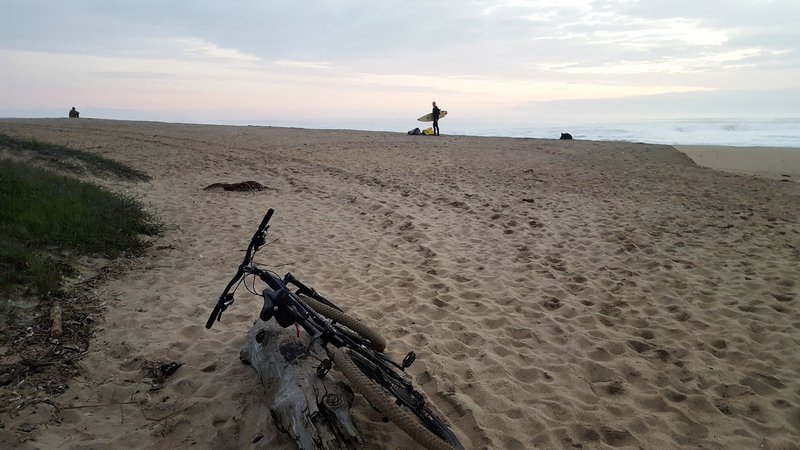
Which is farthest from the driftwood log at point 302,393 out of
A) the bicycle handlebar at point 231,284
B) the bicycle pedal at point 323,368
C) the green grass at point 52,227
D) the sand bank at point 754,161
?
the sand bank at point 754,161

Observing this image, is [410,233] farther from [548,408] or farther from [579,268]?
[548,408]

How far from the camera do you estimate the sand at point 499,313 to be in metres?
3.37

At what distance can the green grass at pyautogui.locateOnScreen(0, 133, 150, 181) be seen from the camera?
35.5 ft

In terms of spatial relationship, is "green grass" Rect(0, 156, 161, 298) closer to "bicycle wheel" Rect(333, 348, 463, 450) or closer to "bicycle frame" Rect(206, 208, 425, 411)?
"bicycle frame" Rect(206, 208, 425, 411)

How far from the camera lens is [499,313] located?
206 inches

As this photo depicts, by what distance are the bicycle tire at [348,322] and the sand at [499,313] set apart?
1.84 feet

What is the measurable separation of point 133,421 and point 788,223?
1093 centimetres

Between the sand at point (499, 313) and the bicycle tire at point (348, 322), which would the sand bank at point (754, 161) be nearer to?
the sand at point (499, 313)

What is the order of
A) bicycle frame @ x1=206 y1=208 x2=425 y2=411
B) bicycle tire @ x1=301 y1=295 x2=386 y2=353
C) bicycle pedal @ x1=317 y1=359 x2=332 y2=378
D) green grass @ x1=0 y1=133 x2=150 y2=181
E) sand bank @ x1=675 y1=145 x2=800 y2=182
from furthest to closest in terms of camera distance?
1. sand bank @ x1=675 y1=145 x2=800 y2=182
2. green grass @ x1=0 y1=133 x2=150 y2=181
3. bicycle tire @ x1=301 y1=295 x2=386 y2=353
4. bicycle pedal @ x1=317 y1=359 x2=332 y2=378
5. bicycle frame @ x1=206 y1=208 x2=425 y2=411

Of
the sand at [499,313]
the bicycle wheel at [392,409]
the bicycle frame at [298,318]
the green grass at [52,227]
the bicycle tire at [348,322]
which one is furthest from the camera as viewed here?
the green grass at [52,227]

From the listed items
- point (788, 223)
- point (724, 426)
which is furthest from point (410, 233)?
point (788, 223)

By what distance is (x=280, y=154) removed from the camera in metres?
18.0

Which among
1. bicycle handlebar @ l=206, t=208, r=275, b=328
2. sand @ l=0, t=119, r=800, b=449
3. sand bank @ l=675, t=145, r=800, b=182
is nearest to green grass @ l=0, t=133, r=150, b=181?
sand @ l=0, t=119, r=800, b=449

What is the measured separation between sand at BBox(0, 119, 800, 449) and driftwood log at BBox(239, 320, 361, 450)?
29cm
